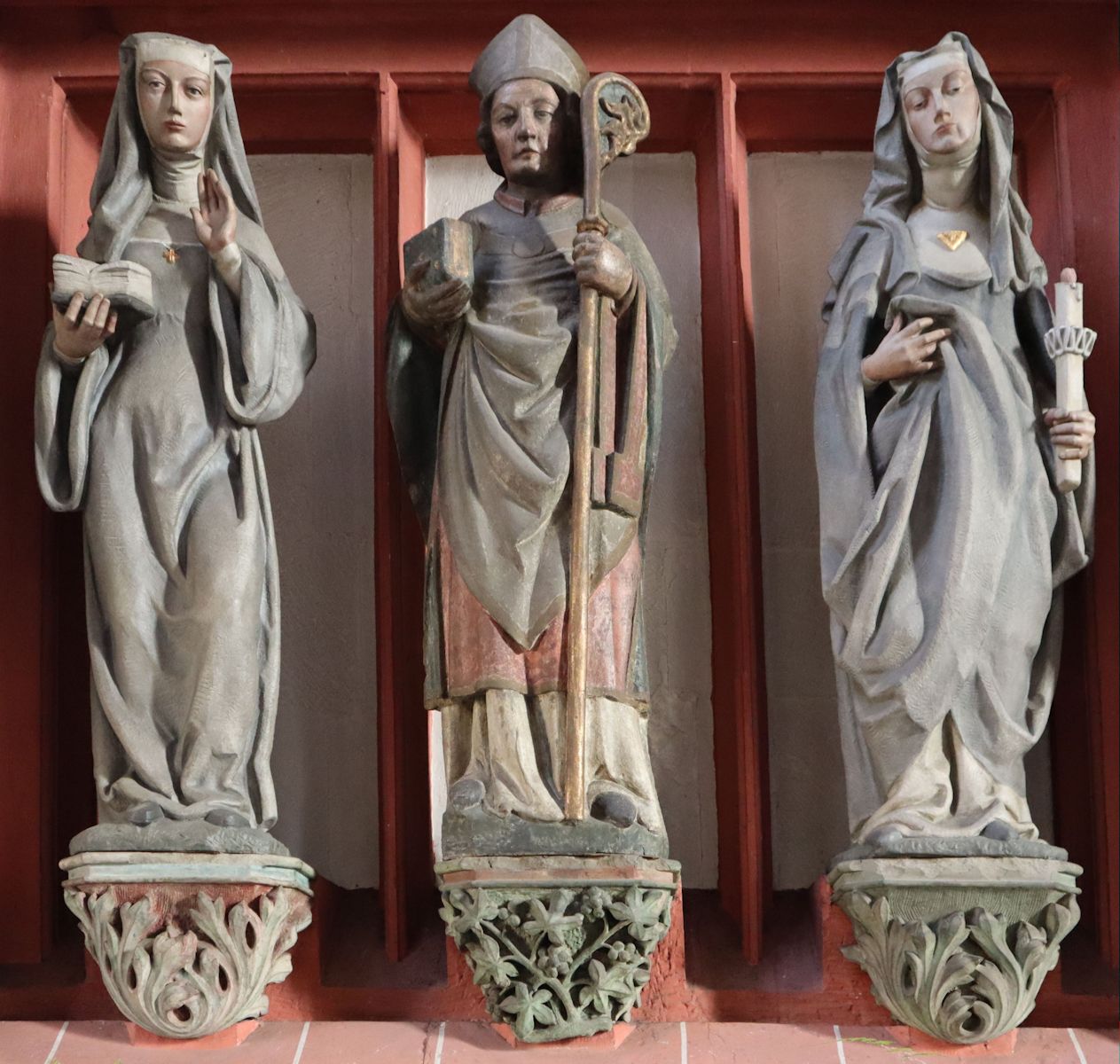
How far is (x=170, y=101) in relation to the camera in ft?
20.6

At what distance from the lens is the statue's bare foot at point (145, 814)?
19.1 feet

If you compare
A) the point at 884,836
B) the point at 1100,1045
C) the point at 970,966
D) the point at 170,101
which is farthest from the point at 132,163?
the point at 1100,1045

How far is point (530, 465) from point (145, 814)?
1.12m

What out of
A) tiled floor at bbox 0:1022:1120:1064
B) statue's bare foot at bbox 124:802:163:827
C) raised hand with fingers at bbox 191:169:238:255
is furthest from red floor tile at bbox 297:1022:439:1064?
raised hand with fingers at bbox 191:169:238:255

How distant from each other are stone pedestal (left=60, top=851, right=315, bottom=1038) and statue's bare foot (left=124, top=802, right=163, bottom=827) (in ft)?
0.26

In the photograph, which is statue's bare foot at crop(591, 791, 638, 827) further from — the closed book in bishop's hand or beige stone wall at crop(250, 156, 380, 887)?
the closed book in bishop's hand

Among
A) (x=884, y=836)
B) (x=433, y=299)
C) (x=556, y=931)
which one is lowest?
(x=556, y=931)

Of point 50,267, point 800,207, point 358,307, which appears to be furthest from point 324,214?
point 800,207

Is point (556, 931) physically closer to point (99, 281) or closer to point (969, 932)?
point (969, 932)

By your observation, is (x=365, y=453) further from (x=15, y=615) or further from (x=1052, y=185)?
(x=1052, y=185)

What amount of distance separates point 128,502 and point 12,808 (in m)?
0.82

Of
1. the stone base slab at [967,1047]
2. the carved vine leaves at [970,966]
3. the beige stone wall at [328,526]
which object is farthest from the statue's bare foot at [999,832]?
the beige stone wall at [328,526]

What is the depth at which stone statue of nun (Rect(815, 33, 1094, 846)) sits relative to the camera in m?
5.98

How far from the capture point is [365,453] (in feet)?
22.3
